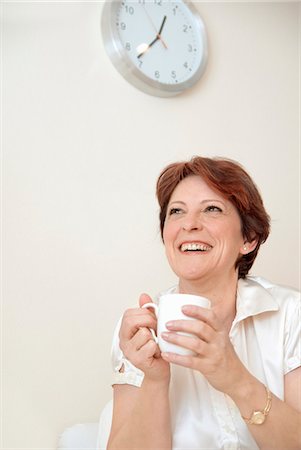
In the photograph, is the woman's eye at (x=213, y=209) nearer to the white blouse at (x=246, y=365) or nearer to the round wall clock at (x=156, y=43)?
the white blouse at (x=246, y=365)

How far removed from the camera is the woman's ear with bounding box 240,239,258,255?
121 cm

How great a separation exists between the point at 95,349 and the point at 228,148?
91cm

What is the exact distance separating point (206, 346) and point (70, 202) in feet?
2.77

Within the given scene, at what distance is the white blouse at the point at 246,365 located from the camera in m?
1.01

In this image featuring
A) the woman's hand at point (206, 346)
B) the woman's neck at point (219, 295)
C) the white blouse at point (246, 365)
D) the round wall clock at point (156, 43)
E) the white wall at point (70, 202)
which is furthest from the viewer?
the round wall clock at point (156, 43)

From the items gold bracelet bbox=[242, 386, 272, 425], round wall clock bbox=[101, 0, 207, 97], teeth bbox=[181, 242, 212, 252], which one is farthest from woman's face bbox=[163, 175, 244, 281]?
round wall clock bbox=[101, 0, 207, 97]

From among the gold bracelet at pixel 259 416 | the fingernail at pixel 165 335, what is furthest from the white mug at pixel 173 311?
the gold bracelet at pixel 259 416

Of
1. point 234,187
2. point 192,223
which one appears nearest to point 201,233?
point 192,223

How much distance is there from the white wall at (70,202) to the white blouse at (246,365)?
39cm

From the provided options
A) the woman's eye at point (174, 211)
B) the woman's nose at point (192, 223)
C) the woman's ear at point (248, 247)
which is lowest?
the woman's ear at point (248, 247)

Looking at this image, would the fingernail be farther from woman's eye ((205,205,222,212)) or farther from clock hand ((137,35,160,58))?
clock hand ((137,35,160,58))

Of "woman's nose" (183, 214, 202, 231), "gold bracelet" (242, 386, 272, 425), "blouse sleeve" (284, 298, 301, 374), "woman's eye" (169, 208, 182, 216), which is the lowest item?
"gold bracelet" (242, 386, 272, 425)

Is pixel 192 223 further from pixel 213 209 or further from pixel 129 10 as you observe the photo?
pixel 129 10

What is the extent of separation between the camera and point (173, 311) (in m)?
0.78
